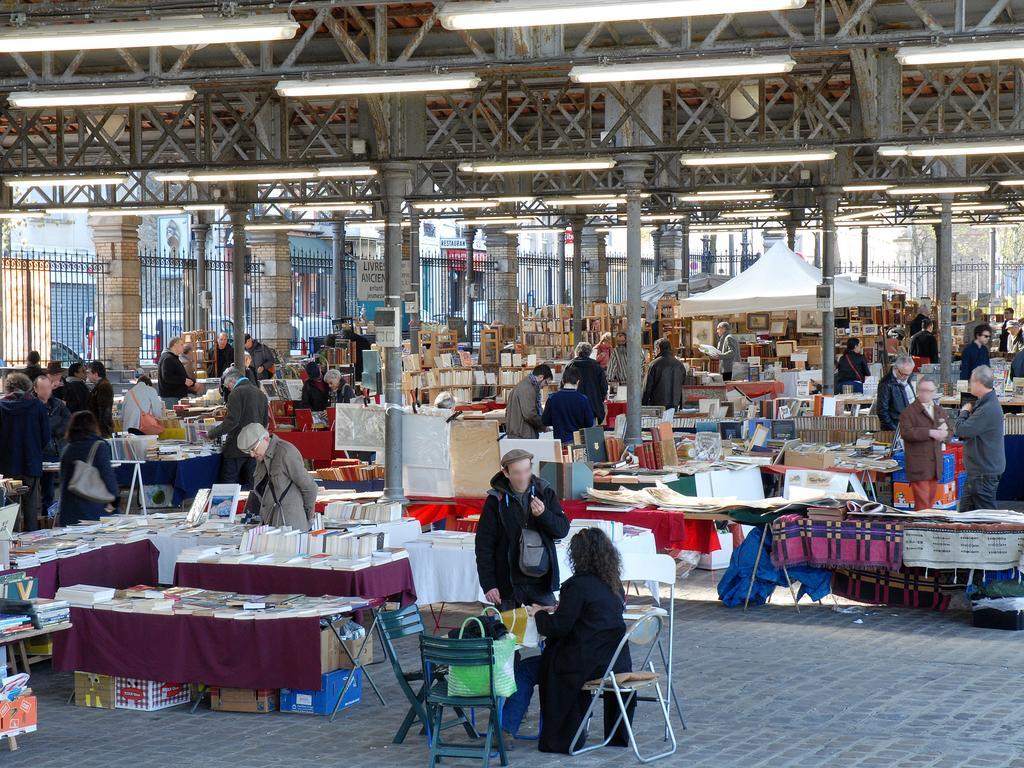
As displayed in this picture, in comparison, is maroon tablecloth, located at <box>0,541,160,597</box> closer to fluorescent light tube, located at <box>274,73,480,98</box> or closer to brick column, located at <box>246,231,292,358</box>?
fluorescent light tube, located at <box>274,73,480,98</box>

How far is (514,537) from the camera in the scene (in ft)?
25.0

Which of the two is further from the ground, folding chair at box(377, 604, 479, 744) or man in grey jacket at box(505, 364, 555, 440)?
man in grey jacket at box(505, 364, 555, 440)

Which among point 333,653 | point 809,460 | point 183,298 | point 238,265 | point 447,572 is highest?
point 183,298

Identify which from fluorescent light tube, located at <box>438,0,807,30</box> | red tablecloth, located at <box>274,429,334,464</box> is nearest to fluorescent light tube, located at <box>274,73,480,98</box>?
fluorescent light tube, located at <box>438,0,807,30</box>

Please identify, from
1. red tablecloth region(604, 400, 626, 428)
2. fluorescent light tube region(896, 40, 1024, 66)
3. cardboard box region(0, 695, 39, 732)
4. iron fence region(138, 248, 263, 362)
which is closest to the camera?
cardboard box region(0, 695, 39, 732)

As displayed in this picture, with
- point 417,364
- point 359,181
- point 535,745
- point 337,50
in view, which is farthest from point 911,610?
point 359,181

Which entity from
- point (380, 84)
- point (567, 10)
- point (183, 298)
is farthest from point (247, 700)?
point (183, 298)

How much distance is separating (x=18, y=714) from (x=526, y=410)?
8378 millimetres

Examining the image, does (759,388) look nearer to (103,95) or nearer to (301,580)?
(103,95)

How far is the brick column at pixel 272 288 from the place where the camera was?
35094 mm

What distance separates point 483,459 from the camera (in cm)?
1171

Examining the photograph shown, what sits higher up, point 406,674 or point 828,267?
point 828,267

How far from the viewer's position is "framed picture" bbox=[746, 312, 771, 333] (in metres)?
29.8

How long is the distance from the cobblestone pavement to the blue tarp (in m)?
0.81
